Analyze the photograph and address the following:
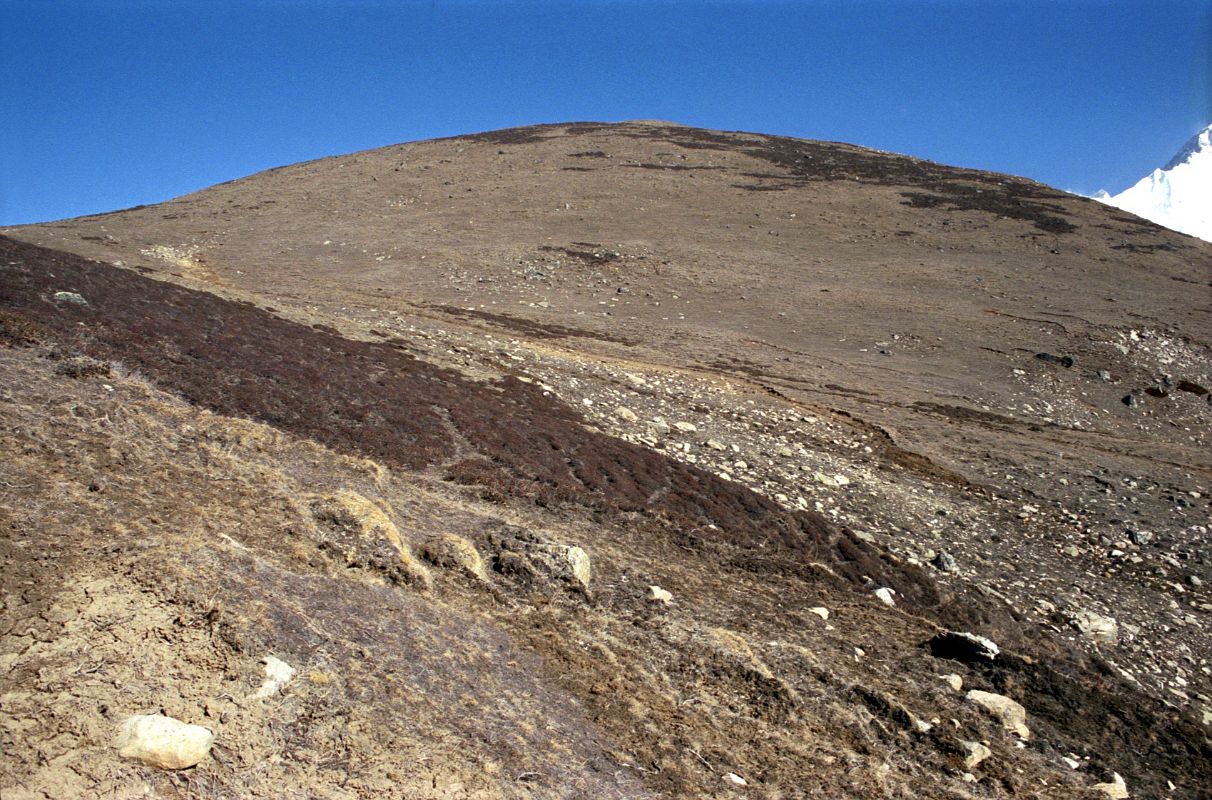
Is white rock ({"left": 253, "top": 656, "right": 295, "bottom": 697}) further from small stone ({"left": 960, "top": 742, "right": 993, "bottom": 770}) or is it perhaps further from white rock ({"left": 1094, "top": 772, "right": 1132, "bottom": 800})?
white rock ({"left": 1094, "top": 772, "right": 1132, "bottom": 800})

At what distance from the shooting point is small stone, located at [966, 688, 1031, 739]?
6.54 meters

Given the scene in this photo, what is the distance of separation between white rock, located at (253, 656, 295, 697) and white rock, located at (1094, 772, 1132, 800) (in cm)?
636

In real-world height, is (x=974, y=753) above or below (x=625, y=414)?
below

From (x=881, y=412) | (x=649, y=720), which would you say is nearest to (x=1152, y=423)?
(x=881, y=412)

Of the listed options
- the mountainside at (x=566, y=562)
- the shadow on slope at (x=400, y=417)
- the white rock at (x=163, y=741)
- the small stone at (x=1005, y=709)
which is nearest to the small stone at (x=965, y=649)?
the mountainside at (x=566, y=562)

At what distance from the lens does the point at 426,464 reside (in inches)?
380

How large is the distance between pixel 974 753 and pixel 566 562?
3857 mm

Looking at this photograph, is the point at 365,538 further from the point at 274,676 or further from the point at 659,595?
the point at 659,595

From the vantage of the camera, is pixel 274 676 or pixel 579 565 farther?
pixel 579 565

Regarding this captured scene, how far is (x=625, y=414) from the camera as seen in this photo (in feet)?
50.3

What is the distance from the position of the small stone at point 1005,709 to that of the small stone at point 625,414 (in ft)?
29.5

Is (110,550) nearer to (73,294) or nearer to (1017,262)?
(73,294)

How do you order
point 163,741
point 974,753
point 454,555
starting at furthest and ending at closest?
point 454,555 → point 974,753 → point 163,741

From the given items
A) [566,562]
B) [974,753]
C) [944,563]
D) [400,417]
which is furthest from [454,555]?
[944,563]
